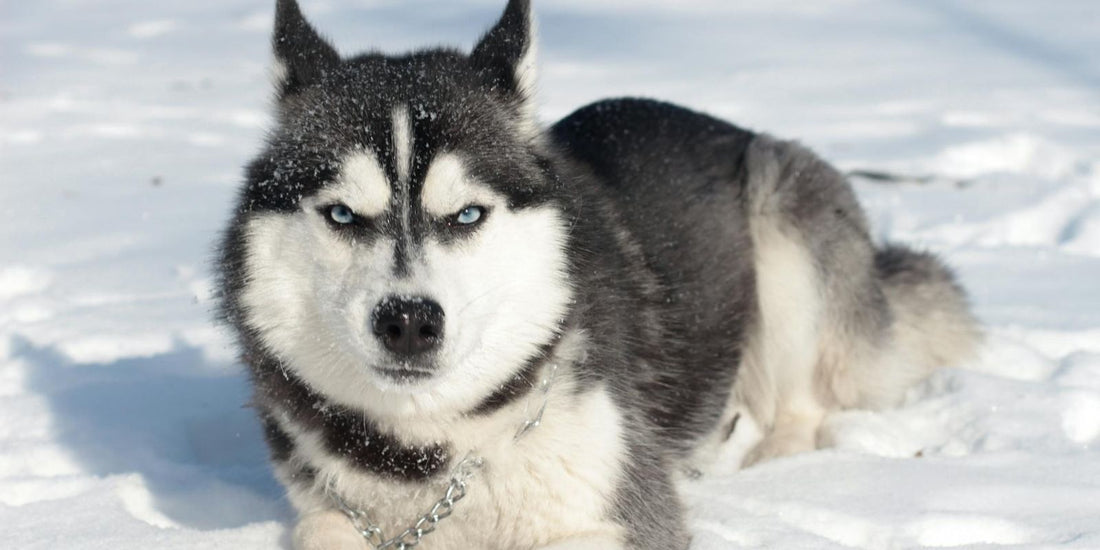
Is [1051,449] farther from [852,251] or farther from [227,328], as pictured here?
[227,328]

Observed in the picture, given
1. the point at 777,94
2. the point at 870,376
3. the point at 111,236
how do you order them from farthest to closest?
the point at 777,94 → the point at 111,236 → the point at 870,376

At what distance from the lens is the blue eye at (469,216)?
2.78 metres

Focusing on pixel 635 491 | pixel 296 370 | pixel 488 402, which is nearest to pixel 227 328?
pixel 296 370

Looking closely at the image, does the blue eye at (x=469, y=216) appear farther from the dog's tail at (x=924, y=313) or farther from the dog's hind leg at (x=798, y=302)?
the dog's tail at (x=924, y=313)

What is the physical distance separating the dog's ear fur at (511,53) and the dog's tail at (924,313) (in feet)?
6.17

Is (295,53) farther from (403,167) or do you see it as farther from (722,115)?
(722,115)

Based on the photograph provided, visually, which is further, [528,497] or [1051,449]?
[1051,449]

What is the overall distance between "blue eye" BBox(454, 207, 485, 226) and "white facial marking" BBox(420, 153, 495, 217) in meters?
0.01

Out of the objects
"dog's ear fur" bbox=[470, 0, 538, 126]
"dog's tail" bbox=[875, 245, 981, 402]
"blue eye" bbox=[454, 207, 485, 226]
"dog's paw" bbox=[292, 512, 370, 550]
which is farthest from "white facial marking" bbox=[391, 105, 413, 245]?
"dog's tail" bbox=[875, 245, 981, 402]

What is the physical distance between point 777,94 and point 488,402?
21.2 ft

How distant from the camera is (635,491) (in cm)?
304

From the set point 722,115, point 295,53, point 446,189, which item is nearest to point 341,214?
point 446,189

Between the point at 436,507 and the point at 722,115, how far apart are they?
5811 mm

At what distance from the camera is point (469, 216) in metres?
2.78
